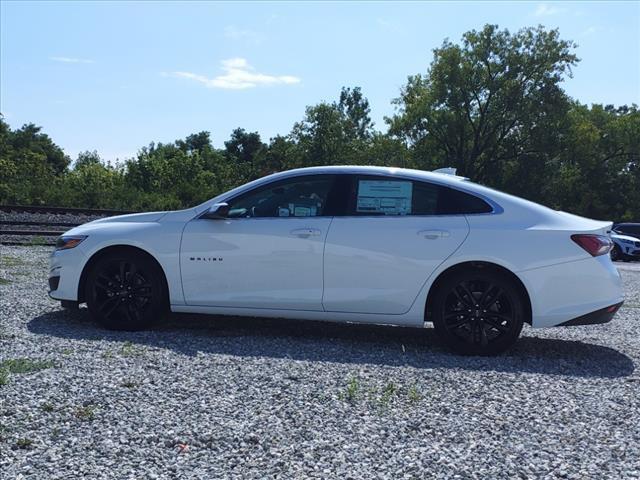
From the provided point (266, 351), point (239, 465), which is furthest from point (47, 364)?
point (239, 465)

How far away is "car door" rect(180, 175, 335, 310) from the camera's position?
612cm

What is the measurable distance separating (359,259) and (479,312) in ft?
3.62

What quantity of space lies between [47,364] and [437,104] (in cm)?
4508

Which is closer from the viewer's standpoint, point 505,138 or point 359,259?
point 359,259

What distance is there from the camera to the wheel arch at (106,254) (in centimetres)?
642

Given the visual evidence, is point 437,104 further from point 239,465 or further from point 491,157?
point 239,465

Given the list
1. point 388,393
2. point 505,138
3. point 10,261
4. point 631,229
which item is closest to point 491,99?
point 505,138

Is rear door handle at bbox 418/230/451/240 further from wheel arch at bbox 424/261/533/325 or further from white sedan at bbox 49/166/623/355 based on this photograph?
wheel arch at bbox 424/261/533/325

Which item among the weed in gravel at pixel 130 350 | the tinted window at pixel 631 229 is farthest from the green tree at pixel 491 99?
the weed in gravel at pixel 130 350

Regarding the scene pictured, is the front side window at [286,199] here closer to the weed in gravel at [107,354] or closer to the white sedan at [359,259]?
the white sedan at [359,259]

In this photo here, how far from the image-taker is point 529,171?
4694cm

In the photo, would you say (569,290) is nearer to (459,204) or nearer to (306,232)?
(459,204)

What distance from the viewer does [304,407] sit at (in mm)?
4184

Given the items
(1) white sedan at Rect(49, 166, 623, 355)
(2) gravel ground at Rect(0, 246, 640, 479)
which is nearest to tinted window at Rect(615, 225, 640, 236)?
(2) gravel ground at Rect(0, 246, 640, 479)
